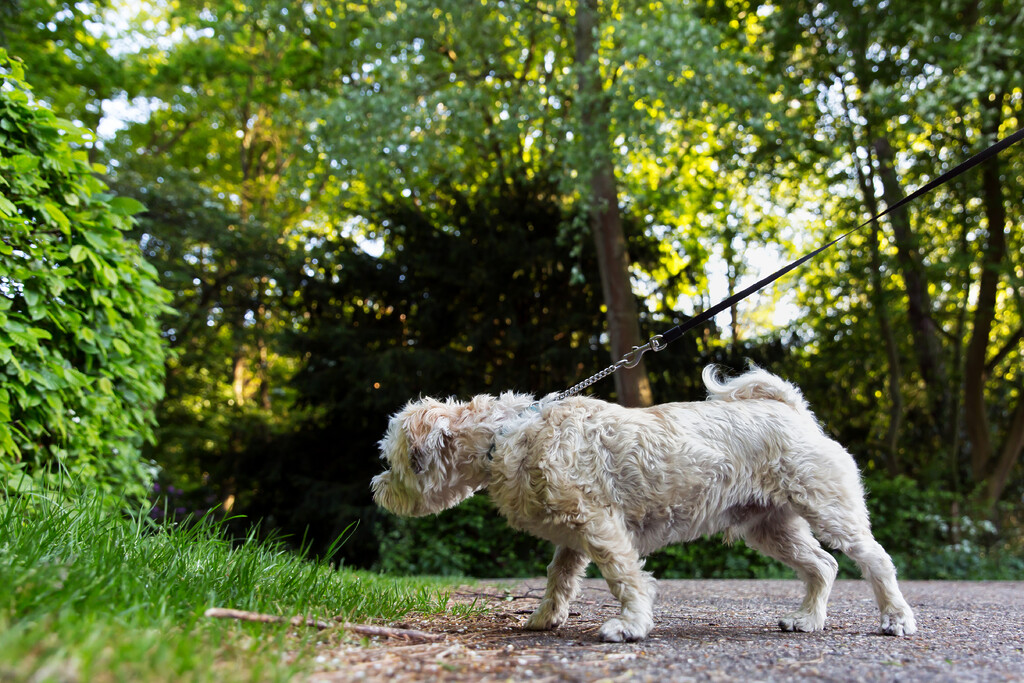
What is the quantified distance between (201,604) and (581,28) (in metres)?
10.4

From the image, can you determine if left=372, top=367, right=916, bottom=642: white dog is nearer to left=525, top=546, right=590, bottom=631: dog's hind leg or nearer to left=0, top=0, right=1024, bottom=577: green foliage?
left=525, top=546, right=590, bottom=631: dog's hind leg

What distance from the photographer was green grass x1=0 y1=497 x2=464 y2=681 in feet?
6.14

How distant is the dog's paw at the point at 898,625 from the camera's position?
149 inches

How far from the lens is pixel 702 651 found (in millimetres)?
3104

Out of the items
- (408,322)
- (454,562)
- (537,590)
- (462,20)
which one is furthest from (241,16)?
(537,590)

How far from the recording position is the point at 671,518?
12.6 feet

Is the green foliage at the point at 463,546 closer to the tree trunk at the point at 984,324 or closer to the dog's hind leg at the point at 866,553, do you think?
the dog's hind leg at the point at 866,553

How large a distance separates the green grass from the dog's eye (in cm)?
71

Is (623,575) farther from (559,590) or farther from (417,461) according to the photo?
(417,461)

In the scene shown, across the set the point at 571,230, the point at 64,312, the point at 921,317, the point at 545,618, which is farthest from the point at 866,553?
the point at 921,317

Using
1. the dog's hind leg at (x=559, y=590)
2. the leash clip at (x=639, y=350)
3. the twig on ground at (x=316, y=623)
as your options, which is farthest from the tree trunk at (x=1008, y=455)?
the twig on ground at (x=316, y=623)

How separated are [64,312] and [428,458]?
247cm

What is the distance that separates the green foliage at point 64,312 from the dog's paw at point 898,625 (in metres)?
4.59

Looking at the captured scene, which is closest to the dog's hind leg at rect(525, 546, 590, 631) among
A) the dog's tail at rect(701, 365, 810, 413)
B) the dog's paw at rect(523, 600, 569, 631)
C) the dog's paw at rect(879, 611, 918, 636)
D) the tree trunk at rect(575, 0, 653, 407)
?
the dog's paw at rect(523, 600, 569, 631)
